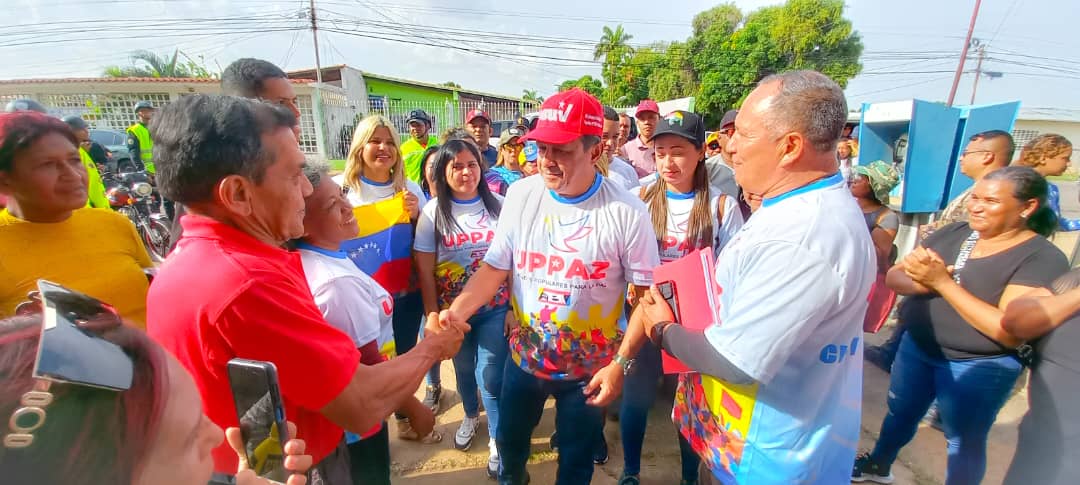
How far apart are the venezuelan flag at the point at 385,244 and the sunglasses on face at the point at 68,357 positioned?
1.95 m

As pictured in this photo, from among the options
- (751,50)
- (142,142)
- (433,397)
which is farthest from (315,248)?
(751,50)

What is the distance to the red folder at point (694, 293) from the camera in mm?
1625

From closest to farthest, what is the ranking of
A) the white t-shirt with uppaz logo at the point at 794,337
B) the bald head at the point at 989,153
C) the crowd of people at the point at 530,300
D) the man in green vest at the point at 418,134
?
the crowd of people at the point at 530,300 < the white t-shirt with uppaz logo at the point at 794,337 < the bald head at the point at 989,153 < the man in green vest at the point at 418,134

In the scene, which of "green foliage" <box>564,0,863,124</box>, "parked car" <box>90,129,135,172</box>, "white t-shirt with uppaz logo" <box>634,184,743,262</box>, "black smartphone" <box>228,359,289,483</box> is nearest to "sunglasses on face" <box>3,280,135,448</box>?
"black smartphone" <box>228,359,289,483</box>

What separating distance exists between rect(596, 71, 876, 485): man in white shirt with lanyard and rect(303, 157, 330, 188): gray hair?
1.47 metres

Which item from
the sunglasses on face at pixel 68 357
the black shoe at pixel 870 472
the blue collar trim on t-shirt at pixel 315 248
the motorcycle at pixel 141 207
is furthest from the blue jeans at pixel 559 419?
the motorcycle at pixel 141 207

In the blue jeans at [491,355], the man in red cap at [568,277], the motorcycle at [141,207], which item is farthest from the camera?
the motorcycle at [141,207]

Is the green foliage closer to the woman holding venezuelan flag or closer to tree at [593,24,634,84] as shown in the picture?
tree at [593,24,634,84]

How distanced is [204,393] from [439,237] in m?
1.69

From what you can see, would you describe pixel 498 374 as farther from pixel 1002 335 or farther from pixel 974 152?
pixel 974 152

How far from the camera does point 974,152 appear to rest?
331 cm

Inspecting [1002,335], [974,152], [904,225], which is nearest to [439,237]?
[1002,335]

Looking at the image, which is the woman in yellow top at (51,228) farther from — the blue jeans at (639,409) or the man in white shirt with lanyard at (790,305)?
the blue jeans at (639,409)

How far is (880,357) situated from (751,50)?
27.7m
